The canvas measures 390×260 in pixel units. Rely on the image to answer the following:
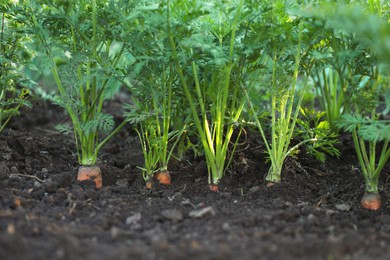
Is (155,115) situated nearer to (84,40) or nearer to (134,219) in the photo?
(84,40)

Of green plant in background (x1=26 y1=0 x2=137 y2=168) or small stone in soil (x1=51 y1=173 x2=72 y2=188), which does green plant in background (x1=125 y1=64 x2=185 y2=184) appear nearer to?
green plant in background (x1=26 y1=0 x2=137 y2=168)

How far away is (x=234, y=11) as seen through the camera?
9.00ft

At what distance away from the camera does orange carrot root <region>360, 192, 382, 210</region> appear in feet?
9.19

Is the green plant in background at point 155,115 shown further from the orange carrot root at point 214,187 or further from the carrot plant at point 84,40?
the orange carrot root at point 214,187

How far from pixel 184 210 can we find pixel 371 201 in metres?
1.02

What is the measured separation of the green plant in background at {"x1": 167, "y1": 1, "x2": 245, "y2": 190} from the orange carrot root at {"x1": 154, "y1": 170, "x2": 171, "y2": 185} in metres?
0.25

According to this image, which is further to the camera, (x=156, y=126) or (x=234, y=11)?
(x=156, y=126)

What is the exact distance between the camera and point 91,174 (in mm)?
3051

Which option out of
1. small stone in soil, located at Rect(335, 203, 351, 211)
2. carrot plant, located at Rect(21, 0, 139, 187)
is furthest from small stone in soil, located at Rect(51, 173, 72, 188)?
small stone in soil, located at Rect(335, 203, 351, 211)

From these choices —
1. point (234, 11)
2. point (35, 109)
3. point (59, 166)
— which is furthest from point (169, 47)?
point (35, 109)

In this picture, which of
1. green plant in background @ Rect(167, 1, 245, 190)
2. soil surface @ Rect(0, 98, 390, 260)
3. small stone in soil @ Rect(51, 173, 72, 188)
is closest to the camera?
soil surface @ Rect(0, 98, 390, 260)

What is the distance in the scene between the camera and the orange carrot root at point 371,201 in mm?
2801

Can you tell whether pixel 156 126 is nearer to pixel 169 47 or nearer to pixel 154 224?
pixel 169 47

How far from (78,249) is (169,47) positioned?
1.27 metres
